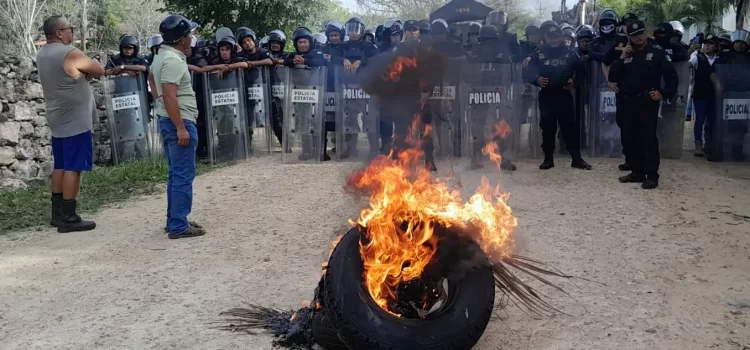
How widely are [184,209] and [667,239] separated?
4493 mm

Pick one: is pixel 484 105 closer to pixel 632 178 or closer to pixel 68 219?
pixel 632 178

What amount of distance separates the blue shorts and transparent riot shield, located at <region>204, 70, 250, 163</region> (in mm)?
3754

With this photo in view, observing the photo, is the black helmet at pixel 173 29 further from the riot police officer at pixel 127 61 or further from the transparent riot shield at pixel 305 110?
the riot police officer at pixel 127 61

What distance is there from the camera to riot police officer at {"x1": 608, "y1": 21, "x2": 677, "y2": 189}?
772cm

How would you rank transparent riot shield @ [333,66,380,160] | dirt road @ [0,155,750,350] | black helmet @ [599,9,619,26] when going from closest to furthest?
dirt road @ [0,155,750,350], transparent riot shield @ [333,66,380,160], black helmet @ [599,9,619,26]

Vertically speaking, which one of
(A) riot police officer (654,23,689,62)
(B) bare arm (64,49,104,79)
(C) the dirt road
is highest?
(A) riot police officer (654,23,689,62)

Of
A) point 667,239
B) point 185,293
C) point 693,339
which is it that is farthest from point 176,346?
point 667,239

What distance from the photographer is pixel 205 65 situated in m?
10.2

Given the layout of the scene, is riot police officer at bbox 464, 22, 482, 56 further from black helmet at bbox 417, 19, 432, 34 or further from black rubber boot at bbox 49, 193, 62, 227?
black rubber boot at bbox 49, 193, 62, 227

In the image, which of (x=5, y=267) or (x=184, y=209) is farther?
(x=184, y=209)

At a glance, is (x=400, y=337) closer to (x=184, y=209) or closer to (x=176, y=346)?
(x=176, y=346)

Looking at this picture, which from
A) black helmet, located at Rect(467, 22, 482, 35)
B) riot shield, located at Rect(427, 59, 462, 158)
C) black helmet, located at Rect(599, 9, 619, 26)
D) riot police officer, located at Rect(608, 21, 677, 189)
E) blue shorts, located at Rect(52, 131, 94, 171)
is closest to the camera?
blue shorts, located at Rect(52, 131, 94, 171)

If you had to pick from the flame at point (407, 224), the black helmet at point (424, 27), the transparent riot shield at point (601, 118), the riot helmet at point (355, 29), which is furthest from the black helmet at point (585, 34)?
the flame at point (407, 224)

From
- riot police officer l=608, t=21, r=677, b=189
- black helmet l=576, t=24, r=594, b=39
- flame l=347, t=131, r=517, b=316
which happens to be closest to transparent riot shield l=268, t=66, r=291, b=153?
black helmet l=576, t=24, r=594, b=39
